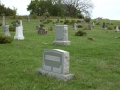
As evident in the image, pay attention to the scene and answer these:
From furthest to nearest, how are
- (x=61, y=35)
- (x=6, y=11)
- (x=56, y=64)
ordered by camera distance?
(x=6, y=11) → (x=61, y=35) → (x=56, y=64)

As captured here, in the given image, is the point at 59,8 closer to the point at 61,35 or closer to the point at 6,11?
the point at 6,11

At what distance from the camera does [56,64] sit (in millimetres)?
6219

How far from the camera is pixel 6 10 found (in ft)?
163

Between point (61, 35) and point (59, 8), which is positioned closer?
point (61, 35)

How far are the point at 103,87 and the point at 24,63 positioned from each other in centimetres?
326

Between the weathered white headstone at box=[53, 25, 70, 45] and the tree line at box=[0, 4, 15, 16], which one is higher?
the tree line at box=[0, 4, 15, 16]

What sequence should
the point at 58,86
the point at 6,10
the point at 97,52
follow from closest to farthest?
the point at 58,86 < the point at 97,52 < the point at 6,10

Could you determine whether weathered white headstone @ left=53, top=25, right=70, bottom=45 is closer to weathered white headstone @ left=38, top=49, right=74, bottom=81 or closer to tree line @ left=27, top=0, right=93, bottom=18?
weathered white headstone @ left=38, top=49, right=74, bottom=81

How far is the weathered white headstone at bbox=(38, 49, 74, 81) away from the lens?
6.04 metres

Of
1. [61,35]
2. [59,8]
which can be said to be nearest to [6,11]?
[59,8]

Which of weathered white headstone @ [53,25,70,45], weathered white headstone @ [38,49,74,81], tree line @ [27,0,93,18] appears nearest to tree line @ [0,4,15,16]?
tree line @ [27,0,93,18]

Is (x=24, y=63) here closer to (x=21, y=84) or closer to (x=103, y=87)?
(x=21, y=84)

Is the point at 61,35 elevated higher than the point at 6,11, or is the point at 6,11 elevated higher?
the point at 6,11

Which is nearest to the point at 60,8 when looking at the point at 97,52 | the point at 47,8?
the point at 47,8
